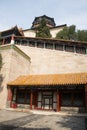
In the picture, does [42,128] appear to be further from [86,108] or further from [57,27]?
[57,27]

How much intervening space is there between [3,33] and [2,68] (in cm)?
1088

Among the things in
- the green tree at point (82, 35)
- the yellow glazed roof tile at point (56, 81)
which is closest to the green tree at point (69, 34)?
the green tree at point (82, 35)

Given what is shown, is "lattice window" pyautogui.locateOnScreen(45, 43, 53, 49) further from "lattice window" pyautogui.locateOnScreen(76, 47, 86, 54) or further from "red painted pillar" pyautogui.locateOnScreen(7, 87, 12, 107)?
"red painted pillar" pyautogui.locateOnScreen(7, 87, 12, 107)

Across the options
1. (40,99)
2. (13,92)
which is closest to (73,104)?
(40,99)

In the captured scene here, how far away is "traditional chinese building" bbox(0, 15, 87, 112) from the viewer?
17.2m

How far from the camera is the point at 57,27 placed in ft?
144

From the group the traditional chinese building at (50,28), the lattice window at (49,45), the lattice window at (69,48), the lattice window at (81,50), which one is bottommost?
the lattice window at (81,50)

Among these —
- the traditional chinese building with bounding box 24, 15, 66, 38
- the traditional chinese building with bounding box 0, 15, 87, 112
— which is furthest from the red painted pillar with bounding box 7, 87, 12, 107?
the traditional chinese building with bounding box 24, 15, 66, 38

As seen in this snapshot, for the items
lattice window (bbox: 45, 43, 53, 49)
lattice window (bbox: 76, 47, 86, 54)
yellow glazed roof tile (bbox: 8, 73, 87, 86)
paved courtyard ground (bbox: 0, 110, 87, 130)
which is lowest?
paved courtyard ground (bbox: 0, 110, 87, 130)

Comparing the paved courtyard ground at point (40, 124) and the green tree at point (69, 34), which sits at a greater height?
the green tree at point (69, 34)

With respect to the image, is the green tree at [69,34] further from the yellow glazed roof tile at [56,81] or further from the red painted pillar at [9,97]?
the red painted pillar at [9,97]

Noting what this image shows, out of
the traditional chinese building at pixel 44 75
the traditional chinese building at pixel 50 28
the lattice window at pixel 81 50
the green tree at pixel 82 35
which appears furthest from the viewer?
the traditional chinese building at pixel 50 28

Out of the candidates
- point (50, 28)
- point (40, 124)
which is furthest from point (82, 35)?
point (40, 124)

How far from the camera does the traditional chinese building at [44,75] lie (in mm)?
17250
